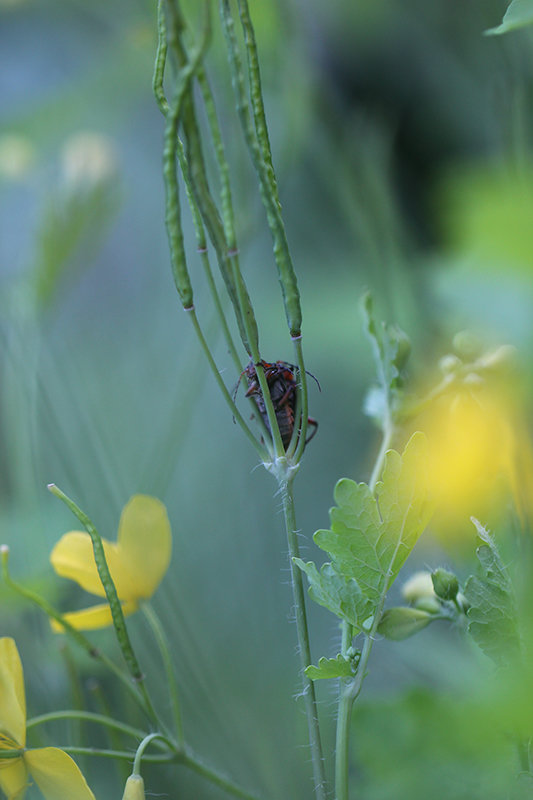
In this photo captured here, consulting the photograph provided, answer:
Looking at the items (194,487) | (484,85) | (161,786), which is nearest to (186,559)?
(194,487)

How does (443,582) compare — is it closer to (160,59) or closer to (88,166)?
(160,59)

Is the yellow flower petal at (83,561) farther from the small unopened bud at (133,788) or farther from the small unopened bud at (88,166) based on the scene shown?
the small unopened bud at (88,166)

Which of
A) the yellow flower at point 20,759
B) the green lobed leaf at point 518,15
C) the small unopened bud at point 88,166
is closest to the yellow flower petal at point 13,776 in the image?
the yellow flower at point 20,759

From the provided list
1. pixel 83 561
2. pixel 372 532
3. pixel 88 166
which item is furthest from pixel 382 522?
pixel 88 166

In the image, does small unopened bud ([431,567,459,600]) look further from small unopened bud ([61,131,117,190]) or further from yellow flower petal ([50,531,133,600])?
small unopened bud ([61,131,117,190])

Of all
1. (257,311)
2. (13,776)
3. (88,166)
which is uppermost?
(88,166)

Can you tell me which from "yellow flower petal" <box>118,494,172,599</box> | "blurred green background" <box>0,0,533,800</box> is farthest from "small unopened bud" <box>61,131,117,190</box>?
"yellow flower petal" <box>118,494,172,599</box>
